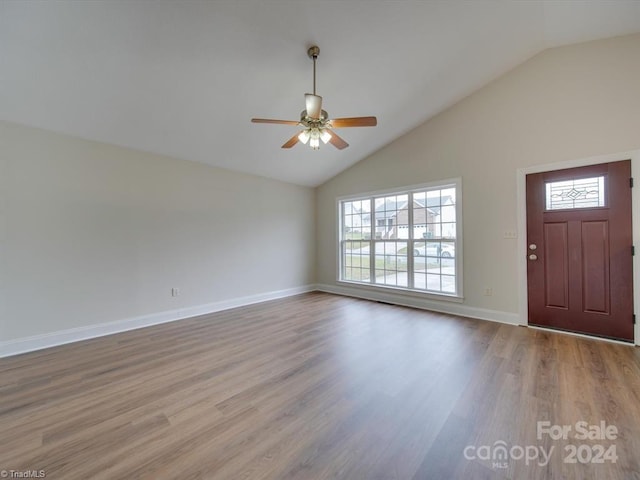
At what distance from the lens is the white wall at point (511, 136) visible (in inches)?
119

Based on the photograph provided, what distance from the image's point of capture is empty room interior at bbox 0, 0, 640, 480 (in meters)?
1.65

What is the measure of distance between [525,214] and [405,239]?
1801 mm

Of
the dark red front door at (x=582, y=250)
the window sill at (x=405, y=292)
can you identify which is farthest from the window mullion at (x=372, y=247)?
the dark red front door at (x=582, y=250)

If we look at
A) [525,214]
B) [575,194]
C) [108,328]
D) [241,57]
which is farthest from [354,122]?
[108,328]

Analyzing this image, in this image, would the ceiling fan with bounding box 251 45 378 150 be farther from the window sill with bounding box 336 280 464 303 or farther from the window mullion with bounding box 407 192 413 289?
A: the window sill with bounding box 336 280 464 303

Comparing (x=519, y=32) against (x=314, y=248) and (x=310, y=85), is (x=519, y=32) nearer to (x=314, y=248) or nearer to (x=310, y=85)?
(x=310, y=85)

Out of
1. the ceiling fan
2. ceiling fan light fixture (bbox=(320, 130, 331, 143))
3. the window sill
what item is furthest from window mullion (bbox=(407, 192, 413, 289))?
ceiling fan light fixture (bbox=(320, 130, 331, 143))

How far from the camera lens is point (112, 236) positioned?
3.51 m

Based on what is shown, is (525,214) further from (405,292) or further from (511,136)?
(405,292)

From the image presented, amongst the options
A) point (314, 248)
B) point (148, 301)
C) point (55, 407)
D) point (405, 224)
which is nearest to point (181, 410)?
point (55, 407)

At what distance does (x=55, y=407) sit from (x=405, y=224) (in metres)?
4.86

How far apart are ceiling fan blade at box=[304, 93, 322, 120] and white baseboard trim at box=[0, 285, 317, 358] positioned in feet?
11.5

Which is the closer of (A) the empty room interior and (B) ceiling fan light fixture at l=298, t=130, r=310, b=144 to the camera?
(A) the empty room interior

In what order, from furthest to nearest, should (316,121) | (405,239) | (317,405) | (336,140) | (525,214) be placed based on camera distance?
(405,239)
(525,214)
(336,140)
(316,121)
(317,405)
